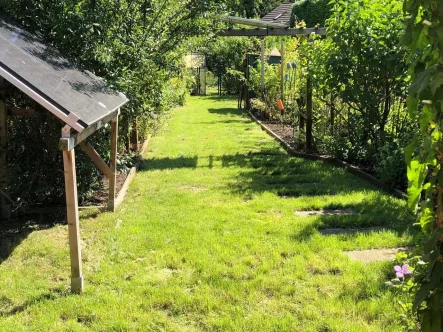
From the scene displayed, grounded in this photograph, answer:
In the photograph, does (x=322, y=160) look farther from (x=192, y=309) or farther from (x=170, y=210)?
(x=192, y=309)

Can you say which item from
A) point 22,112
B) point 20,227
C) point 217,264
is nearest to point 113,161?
point 22,112

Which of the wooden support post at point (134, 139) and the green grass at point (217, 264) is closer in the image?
the green grass at point (217, 264)

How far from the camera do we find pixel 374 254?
15.1 feet

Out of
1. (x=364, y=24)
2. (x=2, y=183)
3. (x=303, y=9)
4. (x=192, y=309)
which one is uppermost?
(x=303, y=9)

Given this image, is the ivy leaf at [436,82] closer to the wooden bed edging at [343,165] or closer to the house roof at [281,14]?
the wooden bed edging at [343,165]

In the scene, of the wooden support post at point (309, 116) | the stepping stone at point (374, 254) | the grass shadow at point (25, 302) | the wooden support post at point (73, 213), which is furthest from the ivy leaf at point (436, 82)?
the wooden support post at point (309, 116)

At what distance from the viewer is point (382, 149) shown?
722cm

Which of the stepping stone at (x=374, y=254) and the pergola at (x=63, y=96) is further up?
the pergola at (x=63, y=96)

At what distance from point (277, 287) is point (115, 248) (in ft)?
6.12

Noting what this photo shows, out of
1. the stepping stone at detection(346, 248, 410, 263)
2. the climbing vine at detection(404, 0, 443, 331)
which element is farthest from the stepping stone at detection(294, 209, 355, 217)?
the climbing vine at detection(404, 0, 443, 331)

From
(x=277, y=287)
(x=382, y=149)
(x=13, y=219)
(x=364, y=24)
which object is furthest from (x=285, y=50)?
(x=277, y=287)

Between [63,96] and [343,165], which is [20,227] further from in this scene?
[343,165]

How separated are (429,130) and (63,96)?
3.07 metres

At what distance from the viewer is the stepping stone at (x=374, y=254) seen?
4.47 m
